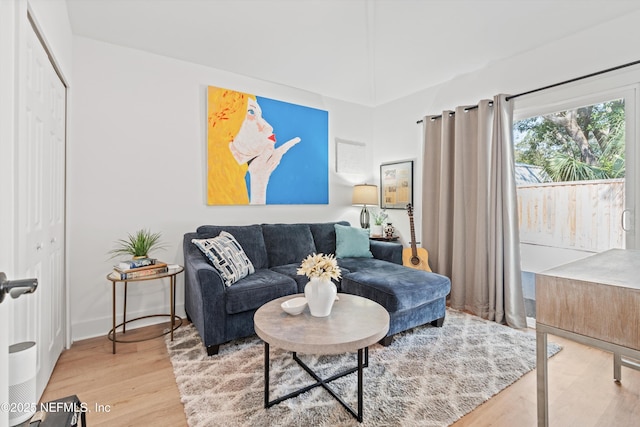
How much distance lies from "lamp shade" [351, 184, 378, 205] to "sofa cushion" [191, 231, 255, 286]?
1.83m

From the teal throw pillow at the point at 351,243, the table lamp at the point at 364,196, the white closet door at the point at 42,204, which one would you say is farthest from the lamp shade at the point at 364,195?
the white closet door at the point at 42,204

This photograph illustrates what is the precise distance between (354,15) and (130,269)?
2.69m

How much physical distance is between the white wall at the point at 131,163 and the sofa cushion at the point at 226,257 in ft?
2.05

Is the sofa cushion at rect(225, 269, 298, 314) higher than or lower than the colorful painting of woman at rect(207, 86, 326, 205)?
lower

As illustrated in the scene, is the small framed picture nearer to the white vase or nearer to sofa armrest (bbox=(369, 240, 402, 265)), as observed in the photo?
sofa armrest (bbox=(369, 240, 402, 265))

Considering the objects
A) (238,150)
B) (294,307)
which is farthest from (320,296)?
(238,150)

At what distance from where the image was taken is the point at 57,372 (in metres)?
2.06

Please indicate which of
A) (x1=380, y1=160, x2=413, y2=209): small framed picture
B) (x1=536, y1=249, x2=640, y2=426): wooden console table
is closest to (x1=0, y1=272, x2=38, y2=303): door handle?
(x1=536, y1=249, x2=640, y2=426): wooden console table

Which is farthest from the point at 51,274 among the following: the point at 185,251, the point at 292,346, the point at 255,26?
the point at 255,26

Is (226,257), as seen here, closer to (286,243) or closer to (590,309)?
(286,243)

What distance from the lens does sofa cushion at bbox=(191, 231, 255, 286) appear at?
97.9 inches

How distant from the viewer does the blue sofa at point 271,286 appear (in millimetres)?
2293

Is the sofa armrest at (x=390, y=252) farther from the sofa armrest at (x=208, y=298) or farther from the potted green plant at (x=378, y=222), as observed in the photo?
the sofa armrest at (x=208, y=298)

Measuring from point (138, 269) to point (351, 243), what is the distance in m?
2.12
